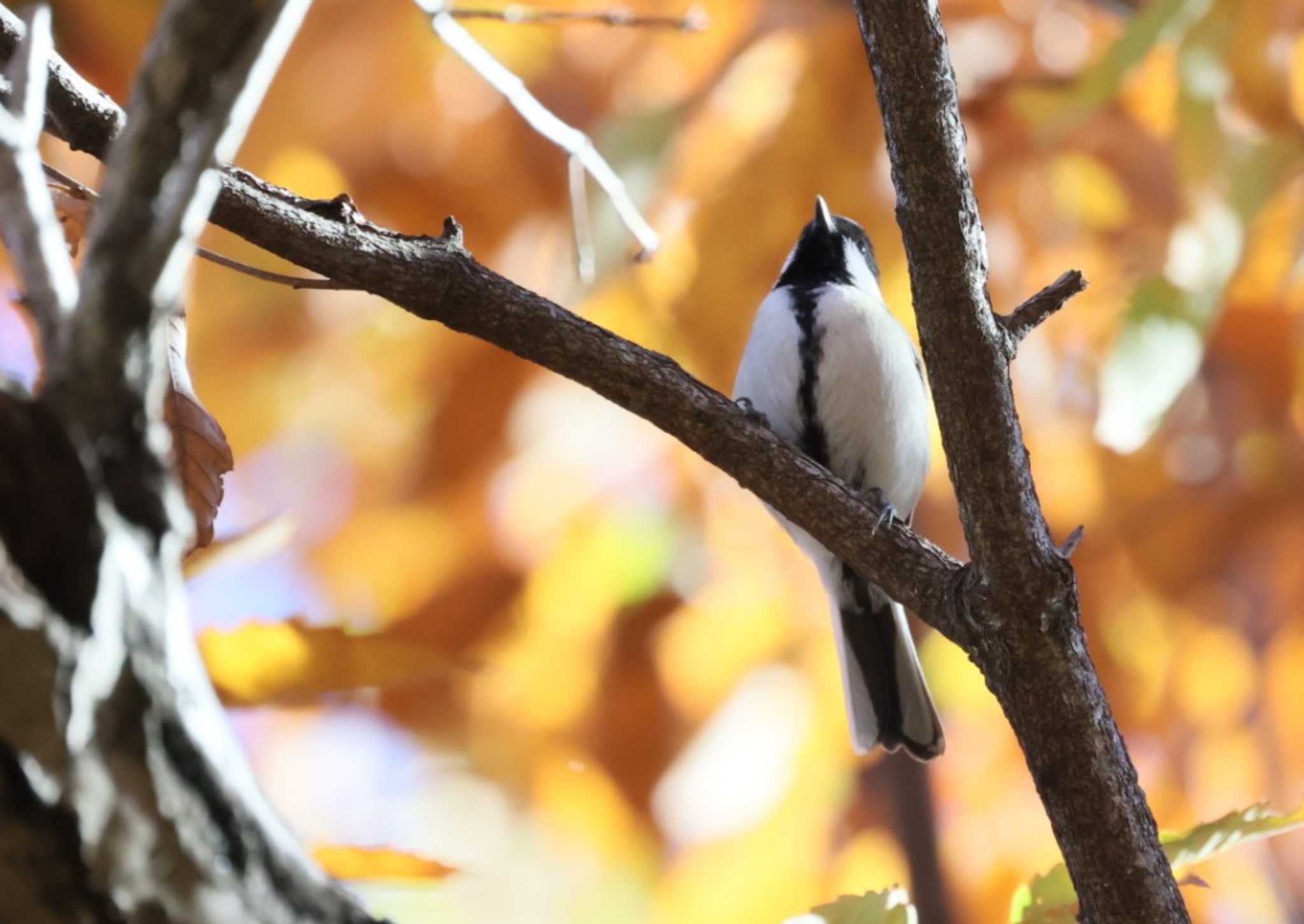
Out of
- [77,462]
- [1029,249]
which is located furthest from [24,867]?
[1029,249]

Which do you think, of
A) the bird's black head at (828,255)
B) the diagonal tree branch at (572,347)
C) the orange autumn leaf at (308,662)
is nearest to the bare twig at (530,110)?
the diagonal tree branch at (572,347)

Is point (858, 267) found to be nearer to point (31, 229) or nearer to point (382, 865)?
point (382, 865)

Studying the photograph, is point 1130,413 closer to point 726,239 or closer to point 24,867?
point 726,239

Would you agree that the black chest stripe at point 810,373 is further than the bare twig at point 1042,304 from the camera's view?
Yes

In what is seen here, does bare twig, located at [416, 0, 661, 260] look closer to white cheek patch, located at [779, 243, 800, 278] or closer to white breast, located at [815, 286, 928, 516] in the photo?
white breast, located at [815, 286, 928, 516]

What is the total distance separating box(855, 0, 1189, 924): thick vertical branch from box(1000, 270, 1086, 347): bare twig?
0.11 meters

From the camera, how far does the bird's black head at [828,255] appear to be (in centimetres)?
256

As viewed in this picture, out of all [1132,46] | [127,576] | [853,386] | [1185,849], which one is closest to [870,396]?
[853,386]

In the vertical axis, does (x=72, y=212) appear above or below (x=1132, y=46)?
below

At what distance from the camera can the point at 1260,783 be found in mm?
3113

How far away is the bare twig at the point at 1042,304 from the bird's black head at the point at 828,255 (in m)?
1.04

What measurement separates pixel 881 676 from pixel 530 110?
1374 mm

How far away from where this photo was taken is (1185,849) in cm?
131

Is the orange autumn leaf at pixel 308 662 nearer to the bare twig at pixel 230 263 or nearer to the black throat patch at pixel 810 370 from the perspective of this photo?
the bare twig at pixel 230 263
